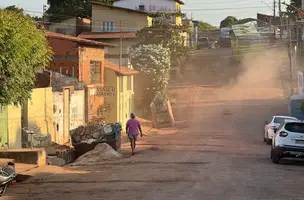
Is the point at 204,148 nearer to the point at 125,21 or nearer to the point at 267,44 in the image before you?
the point at 125,21

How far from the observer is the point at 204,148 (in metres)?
28.9

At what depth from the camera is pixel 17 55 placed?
14.8 metres

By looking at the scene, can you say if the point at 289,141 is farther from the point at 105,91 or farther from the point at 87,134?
the point at 105,91

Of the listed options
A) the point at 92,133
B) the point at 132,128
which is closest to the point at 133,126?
the point at 132,128

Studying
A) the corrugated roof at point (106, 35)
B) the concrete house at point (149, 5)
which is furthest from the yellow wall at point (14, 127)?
the concrete house at point (149, 5)

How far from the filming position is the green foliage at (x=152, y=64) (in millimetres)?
55219

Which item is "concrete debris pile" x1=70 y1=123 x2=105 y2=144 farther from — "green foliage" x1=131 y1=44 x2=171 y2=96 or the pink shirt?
"green foliage" x1=131 y1=44 x2=171 y2=96

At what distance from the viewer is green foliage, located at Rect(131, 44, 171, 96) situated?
55.2 metres

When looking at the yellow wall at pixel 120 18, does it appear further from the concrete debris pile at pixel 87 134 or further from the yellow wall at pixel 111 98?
the concrete debris pile at pixel 87 134

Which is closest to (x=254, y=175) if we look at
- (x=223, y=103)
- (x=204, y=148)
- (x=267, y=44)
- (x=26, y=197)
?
(x=26, y=197)

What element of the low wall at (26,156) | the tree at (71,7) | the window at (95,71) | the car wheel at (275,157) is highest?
the tree at (71,7)

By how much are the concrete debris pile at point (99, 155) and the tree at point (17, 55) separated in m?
7.27

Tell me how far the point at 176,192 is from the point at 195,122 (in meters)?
37.2

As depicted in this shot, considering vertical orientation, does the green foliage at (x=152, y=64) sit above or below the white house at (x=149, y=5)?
below
